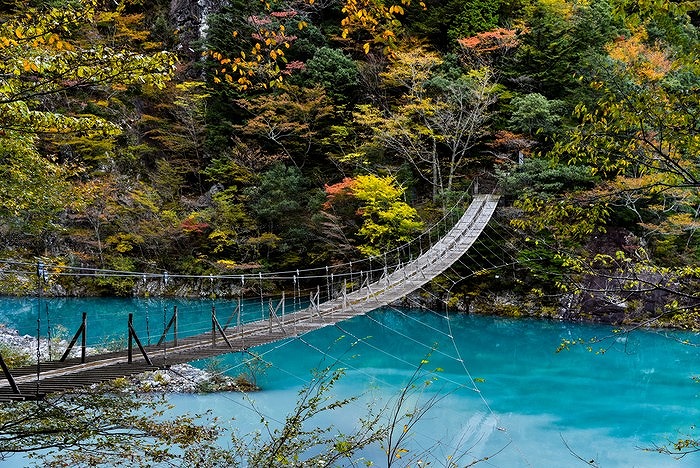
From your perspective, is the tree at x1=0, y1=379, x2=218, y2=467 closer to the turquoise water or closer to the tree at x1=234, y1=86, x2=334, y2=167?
the turquoise water

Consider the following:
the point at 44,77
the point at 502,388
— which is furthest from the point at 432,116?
the point at 44,77

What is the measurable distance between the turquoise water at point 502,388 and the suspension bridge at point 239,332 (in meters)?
0.50

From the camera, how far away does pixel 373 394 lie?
6.15 m

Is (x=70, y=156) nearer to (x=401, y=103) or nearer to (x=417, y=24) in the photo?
(x=401, y=103)

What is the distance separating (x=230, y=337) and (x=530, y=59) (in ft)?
30.6

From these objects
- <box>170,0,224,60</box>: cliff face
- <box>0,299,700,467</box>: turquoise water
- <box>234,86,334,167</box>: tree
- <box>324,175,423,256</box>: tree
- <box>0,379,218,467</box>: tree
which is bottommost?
<box>0,299,700,467</box>: turquoise water

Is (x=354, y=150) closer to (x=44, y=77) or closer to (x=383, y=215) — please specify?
(x=383, y=215)

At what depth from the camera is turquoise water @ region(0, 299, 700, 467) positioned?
482cm

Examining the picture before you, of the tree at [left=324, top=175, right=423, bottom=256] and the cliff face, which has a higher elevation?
the cliff face

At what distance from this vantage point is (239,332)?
16.7 feet

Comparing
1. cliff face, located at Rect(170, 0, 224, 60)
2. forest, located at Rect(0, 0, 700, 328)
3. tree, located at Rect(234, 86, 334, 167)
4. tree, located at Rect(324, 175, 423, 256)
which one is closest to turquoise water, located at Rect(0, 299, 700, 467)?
forest, located at Rect(0, 0, 700, 328)

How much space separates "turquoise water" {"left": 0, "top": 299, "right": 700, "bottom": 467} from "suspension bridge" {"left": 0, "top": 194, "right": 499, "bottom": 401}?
0.50 meters

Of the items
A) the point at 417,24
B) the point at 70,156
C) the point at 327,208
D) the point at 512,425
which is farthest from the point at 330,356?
the point at 70,156

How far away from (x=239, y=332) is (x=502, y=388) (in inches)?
142
